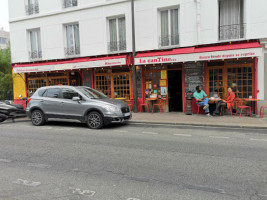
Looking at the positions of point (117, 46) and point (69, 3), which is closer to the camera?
point (117, 46)

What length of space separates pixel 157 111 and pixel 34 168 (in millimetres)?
9167

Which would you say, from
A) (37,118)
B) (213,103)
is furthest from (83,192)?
(213,103)

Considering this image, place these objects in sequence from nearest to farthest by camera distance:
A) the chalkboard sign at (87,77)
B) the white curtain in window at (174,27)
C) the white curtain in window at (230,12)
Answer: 1. the white curtain in window at (230,12)
2. the white curtain in window at (174,27)
3. the chalkboard sign at (87,77)

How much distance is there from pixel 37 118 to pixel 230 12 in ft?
35.7

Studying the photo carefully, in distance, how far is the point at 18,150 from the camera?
599cm

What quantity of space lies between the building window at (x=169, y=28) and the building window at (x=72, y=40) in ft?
19.0

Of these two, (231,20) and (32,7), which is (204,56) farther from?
(32,7)

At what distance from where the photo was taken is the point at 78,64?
13.2 m

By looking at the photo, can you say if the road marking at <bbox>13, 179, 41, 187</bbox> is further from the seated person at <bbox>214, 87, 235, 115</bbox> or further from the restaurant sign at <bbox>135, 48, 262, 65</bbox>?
the seated person at <bbox>214, 87, 235, 115</bbox>

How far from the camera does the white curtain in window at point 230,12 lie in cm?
1141

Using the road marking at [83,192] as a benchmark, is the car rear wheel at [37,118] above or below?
above

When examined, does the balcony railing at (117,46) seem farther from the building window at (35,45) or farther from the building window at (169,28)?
the building window at (35,45)

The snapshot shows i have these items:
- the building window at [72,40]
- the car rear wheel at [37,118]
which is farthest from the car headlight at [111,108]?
the building window at [72,40]

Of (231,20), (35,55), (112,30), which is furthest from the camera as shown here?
(35,55)
